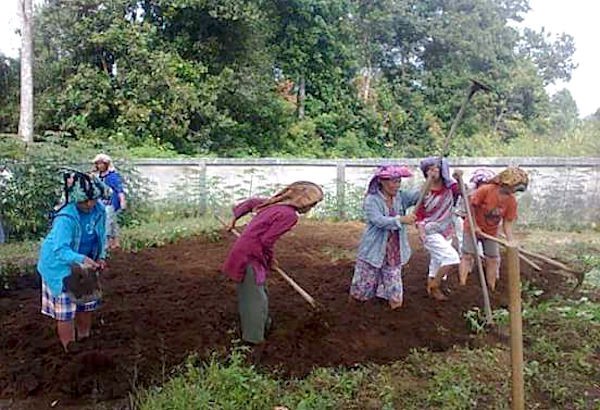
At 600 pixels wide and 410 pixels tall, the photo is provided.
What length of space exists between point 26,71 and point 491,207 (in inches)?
493

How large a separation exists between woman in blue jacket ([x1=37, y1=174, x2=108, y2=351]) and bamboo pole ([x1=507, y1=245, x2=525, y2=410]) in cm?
252

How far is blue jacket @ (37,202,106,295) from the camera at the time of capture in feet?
13.6

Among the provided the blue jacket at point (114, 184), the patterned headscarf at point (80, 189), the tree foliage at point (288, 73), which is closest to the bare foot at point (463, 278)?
the patterned headscarf at point (80, 189)

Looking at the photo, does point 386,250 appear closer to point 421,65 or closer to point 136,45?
point 136,45

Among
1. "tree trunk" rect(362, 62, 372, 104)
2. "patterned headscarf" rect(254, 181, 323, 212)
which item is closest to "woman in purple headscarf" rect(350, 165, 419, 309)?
"patterned headscarf" rect(254, 181, 323, 212)

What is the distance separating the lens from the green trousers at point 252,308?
4.65 meters

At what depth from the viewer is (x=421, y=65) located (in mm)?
22812

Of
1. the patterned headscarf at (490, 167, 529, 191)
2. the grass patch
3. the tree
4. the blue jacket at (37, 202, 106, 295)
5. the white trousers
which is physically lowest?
the grass patch

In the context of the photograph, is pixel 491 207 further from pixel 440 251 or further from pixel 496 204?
pixel 440 251

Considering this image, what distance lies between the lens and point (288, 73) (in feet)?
66.7

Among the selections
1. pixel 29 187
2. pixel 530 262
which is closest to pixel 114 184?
pixel 29 187

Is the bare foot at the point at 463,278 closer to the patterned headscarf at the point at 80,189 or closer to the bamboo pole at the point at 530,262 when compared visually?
the bamboo pole at the point at 530,262

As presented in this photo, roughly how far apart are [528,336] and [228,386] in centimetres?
239

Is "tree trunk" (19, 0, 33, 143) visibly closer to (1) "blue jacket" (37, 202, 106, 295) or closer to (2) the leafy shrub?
(2) the leafy shrub
